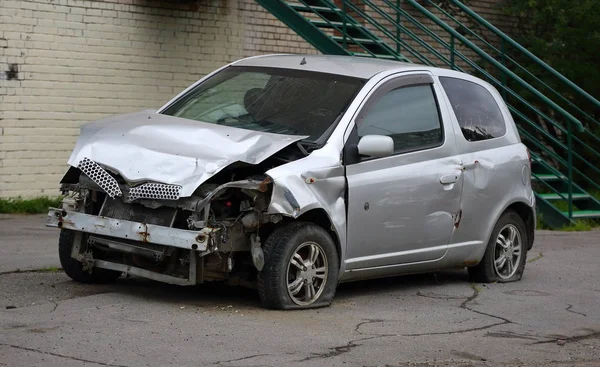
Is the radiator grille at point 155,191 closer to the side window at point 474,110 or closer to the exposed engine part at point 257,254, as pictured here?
the exposed engine part at point 257,254

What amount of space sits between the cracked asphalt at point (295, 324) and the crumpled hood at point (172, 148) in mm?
894

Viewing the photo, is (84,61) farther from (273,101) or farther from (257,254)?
(257,254)

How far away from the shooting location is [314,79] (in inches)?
334

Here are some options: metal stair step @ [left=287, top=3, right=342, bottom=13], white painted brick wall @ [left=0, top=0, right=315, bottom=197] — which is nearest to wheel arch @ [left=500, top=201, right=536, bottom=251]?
metal stair step @ [left=287, top=3, right=342, bottom=13]

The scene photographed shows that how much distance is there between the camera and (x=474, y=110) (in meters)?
9.20

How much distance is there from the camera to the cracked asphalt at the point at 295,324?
613 cm

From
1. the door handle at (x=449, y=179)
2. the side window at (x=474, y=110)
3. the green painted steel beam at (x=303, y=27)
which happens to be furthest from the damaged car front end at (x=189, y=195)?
the green painted steel beam at (x=303, y=27)

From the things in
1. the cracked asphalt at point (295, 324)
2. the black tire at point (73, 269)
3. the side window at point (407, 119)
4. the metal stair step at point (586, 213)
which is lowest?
the metal stair step at point (586, 213)

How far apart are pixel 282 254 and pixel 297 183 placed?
0.47 metres

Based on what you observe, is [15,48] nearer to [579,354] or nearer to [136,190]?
[136,190]

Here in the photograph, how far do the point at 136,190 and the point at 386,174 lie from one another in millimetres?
1852

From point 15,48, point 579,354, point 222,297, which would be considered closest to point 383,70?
point 222,297

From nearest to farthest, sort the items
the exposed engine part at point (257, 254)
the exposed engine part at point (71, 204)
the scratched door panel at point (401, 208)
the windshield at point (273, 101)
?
the exposed engine part at point (257, 254) < the exposed engine part at point (71, 204) < the scratched door panel at point (401, 208) < the windshield at point (273, 101)

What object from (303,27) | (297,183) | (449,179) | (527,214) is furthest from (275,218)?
(303,27)
